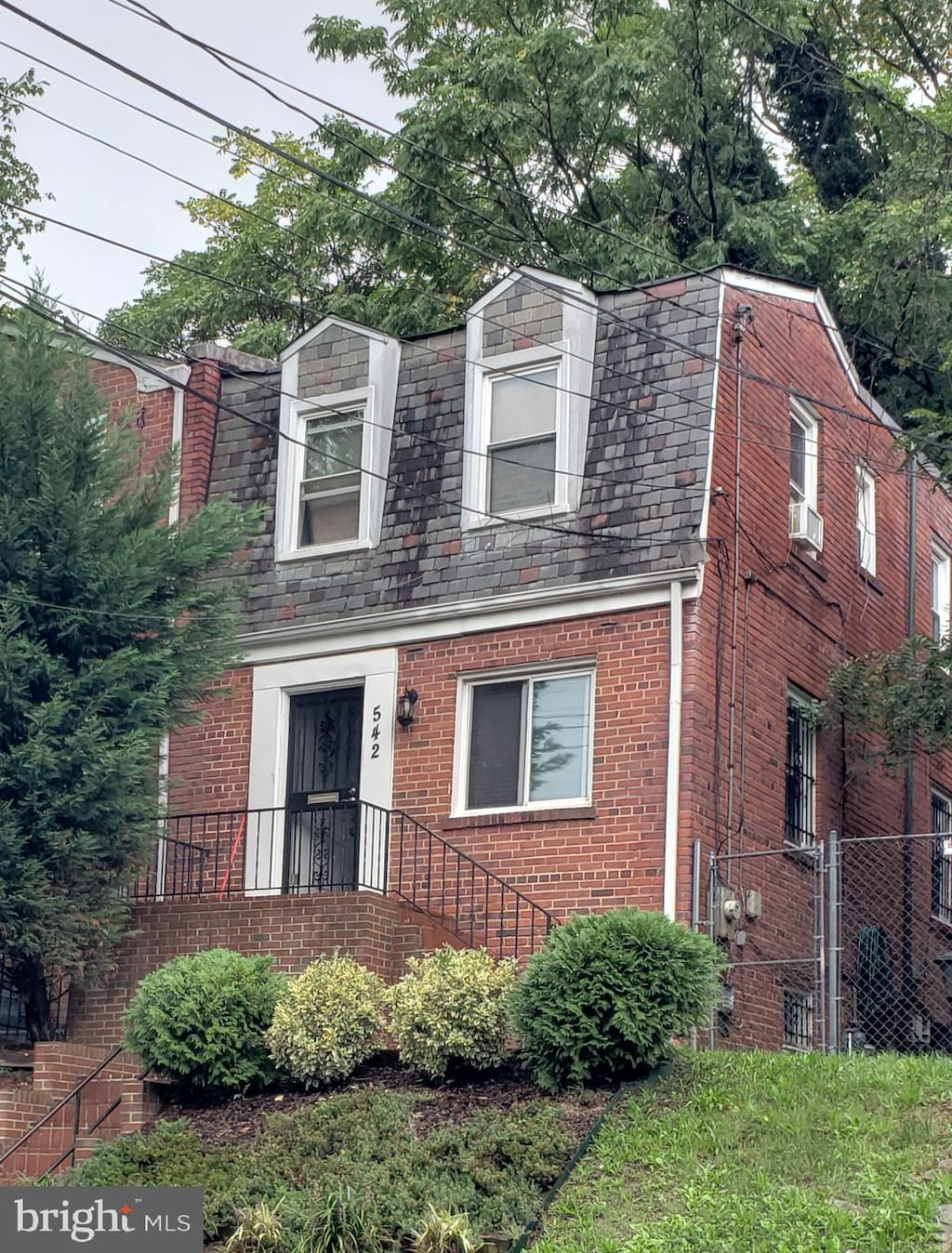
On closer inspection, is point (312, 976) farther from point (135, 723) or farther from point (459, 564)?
point (459, 564)

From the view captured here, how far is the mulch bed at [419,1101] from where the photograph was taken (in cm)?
1201

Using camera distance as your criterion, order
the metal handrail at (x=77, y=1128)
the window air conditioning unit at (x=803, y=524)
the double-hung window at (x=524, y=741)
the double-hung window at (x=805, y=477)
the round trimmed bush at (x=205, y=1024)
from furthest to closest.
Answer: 1. the double-hung window at (x=805, y=477)
2. the window air conditioning unit at (x=803, y=524)
3. the double-hung window at (x=524, y=741)
4. the round trimmed bush at (x=205, y=1024)
5. the metal handrail at (x=77, y=1128)

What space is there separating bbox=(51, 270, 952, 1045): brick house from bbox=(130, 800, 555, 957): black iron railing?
3cm

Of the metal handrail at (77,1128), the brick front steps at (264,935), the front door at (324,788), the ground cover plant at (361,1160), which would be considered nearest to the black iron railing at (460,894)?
the brick front steps at (264,935)

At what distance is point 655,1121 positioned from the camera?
37.2ft

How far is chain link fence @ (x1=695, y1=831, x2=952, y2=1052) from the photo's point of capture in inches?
582

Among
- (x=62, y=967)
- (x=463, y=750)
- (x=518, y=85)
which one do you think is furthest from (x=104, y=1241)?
(x=518, y=85)

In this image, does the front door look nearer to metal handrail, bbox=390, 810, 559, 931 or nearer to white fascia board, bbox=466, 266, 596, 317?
metal handrail, bbox=390, 810, 559, 931

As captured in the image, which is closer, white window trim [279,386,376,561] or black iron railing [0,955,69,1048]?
black iron railing [0,955,69,1048]

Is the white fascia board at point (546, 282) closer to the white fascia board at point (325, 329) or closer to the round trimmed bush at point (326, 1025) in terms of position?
the white fascia board at point (325, 329)

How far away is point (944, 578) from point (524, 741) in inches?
353

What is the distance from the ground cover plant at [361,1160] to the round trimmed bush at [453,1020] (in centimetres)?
21

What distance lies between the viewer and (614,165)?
25.4 metres
